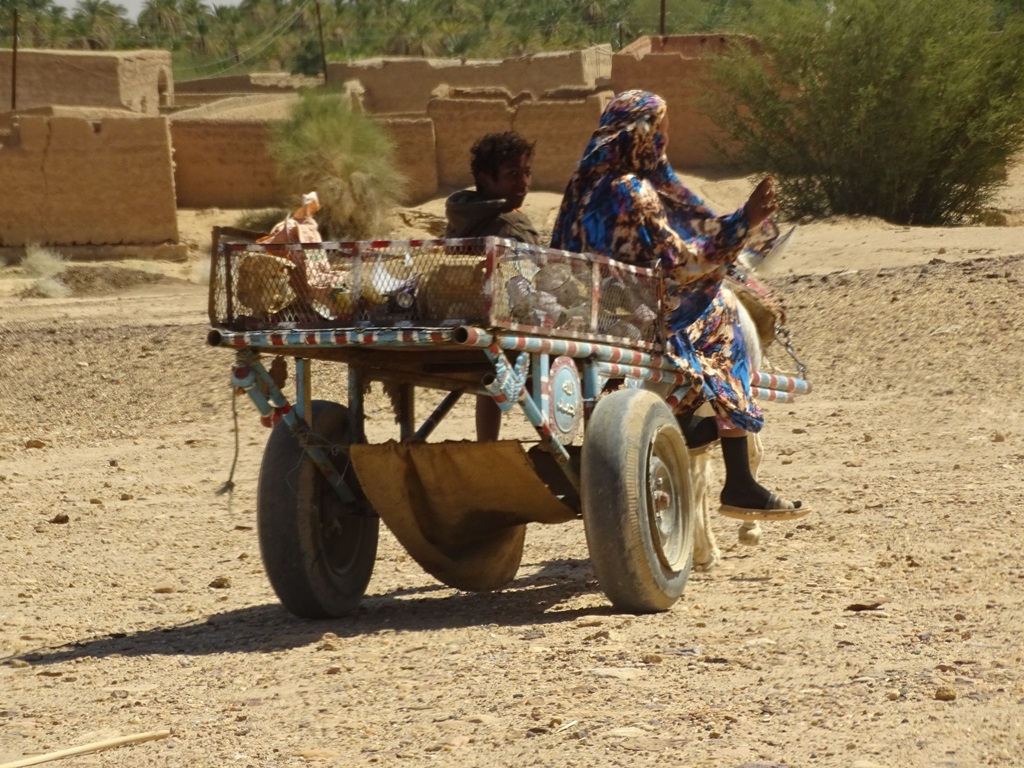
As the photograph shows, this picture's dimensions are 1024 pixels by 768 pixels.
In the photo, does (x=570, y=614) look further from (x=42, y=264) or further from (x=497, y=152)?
(x=42, y=264)

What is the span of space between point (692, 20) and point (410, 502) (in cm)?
5813

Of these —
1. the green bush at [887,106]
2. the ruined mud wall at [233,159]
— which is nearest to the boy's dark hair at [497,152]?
the green bush at [887,106]

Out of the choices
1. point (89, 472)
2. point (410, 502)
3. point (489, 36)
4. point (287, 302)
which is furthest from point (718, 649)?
point (489, 36)

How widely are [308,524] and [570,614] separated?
96 cm

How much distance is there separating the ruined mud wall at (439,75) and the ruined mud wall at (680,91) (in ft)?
21.4

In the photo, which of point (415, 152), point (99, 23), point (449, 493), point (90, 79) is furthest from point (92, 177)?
point (99, 23)

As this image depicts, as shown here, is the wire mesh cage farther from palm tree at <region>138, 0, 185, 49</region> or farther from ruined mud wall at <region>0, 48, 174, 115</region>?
palm tree at <region>138, 0, 185, 49</region>

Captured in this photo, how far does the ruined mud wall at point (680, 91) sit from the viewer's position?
2620cm

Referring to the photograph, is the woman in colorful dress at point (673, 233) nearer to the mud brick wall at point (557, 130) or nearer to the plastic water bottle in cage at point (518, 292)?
the plastic water bottle in cage at point (518, 292)

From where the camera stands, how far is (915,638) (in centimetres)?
503

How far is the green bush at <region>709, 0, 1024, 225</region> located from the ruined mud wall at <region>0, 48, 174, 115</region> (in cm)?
1315

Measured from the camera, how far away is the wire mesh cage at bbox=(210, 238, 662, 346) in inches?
203

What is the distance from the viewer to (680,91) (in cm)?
2650

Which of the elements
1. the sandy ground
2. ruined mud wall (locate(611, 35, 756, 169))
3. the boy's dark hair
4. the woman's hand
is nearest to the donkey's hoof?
the sandy ground
